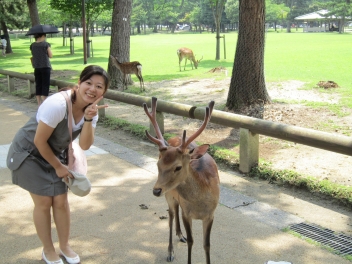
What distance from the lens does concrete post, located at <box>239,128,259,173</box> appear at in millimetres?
6008

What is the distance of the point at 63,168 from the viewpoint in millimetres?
3416

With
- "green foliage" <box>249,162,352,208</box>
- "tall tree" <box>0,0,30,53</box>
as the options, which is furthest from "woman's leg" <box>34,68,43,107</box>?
"tall tree" <box>0,0,30,53</box>

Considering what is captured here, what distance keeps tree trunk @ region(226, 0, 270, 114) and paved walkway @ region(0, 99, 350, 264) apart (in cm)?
331

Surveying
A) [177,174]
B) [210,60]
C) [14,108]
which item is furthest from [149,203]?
[210,60]

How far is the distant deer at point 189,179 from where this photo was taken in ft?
10.5

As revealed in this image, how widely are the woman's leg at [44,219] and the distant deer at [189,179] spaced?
913 millimetres

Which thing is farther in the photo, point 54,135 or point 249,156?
point 249,156

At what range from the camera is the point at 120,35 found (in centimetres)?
1335

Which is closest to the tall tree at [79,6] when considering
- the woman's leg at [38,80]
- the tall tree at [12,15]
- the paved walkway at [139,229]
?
the tall tree at [12,15]

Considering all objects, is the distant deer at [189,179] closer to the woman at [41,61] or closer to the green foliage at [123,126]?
the green foliage at [123,126]

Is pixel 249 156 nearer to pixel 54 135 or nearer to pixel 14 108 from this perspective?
pixel 54 135

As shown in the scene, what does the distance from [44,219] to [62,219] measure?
0.44 feet

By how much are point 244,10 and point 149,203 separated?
4.94 meters

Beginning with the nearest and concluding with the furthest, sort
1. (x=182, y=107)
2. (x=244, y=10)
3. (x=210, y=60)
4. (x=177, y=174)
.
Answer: (x=177, y=174) < (x=182, y=107) < (x=244, y=10) < (x=210, y=60)
